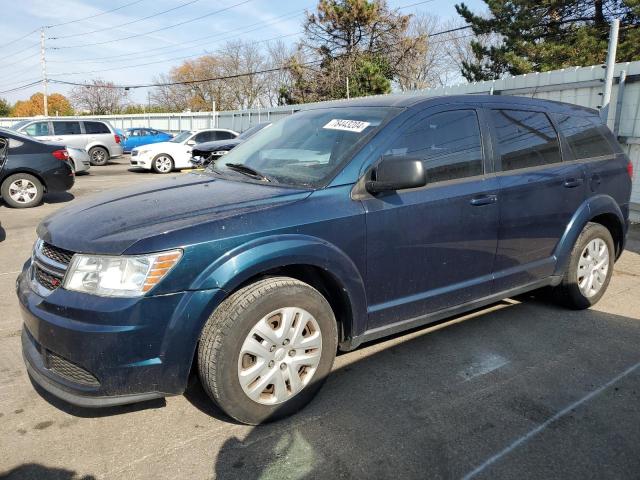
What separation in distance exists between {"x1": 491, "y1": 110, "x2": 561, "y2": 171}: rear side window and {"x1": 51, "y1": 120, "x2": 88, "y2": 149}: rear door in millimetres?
17208

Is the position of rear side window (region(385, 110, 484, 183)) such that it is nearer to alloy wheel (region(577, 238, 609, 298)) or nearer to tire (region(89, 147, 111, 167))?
alloy wheel (region(577, 238, 609, 298))

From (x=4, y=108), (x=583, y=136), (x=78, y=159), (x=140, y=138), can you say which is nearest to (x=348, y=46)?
(x=140, y=138)

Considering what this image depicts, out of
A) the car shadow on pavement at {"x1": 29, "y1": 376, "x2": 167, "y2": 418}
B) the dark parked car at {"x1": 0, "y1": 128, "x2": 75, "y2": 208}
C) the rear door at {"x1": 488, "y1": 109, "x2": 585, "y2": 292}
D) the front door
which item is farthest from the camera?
the dark parked car at {"x1": 0, "y1": 128, "x2": 75, "y2": 208}

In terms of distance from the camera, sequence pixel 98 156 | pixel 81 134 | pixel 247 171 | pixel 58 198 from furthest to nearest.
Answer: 1. pixel 98 156
2. pixel 81 134
3. pixel 58 198
4. pixel 247 171

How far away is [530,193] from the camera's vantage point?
12.2ft

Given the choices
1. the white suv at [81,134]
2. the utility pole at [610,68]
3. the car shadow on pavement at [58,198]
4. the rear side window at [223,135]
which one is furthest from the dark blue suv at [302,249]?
the white suv at [81,134]

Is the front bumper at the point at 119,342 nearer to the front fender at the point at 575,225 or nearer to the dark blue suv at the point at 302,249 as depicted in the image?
the dark blue suv at the point at 302,249

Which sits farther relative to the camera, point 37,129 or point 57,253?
point 37,129

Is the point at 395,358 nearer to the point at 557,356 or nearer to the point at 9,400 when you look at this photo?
the point at 557,356

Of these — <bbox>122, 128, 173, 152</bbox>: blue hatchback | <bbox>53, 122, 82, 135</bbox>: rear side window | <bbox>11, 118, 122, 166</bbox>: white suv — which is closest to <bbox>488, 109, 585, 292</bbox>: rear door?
<bbox>11, 118, 122, 166</bbox>: white suv

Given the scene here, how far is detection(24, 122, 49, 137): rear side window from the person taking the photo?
54.3 ft

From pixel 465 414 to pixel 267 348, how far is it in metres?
1.18

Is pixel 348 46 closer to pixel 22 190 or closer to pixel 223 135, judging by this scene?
pixel 223 135

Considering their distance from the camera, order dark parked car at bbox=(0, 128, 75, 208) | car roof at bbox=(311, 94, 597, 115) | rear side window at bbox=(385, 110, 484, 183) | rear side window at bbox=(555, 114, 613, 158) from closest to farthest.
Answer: rear side window at bbox=(385, 110, 484, 183), car roof at bbox=(311, 94, 597, 115), rear side window at bbox=(555, 114, 613, 158), dark parked car at bbox=(0, 128, 75, 208)
